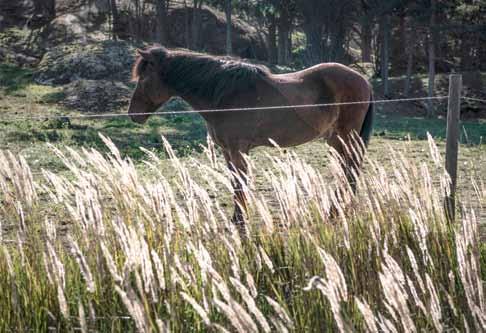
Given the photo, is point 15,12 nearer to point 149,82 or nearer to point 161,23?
point 161,23

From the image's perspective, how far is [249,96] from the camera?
6309 millimetres

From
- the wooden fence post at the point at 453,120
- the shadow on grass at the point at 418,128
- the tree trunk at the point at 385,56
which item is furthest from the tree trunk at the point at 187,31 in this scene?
the wooden fence post at the point at 453,120

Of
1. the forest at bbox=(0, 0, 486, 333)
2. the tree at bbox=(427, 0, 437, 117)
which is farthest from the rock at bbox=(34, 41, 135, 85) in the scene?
the tree at bbox=(427, 0, 437, 117)

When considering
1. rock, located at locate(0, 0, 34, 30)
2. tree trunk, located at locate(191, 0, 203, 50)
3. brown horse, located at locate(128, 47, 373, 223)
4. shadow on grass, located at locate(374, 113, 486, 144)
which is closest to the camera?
brown horse, located at locate(128, 47, 373, 223)

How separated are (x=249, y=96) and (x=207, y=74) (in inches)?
18.5

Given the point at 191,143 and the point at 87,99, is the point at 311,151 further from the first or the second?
the point at 87,99

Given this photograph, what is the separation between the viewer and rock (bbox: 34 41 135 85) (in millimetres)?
18922

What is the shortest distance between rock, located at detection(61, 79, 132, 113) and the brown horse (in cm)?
1033

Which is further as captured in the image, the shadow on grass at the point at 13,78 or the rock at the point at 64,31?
the rock at the point at 64,31

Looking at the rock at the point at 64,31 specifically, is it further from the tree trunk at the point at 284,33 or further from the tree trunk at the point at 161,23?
the tree trunk at the point at 284,33

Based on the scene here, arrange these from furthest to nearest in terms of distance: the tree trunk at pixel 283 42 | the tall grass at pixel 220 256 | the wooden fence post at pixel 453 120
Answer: the tree trunk at pixel 283 42, the wooden fence post at pixel 453 120, the tall grass at pixel 220 256

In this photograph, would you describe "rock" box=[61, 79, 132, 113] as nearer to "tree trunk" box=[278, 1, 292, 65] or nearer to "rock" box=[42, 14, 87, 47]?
"rock" box=[42, 14, 87, 47]

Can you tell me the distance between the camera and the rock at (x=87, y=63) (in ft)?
62.1

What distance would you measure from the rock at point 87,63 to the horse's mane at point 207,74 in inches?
501
